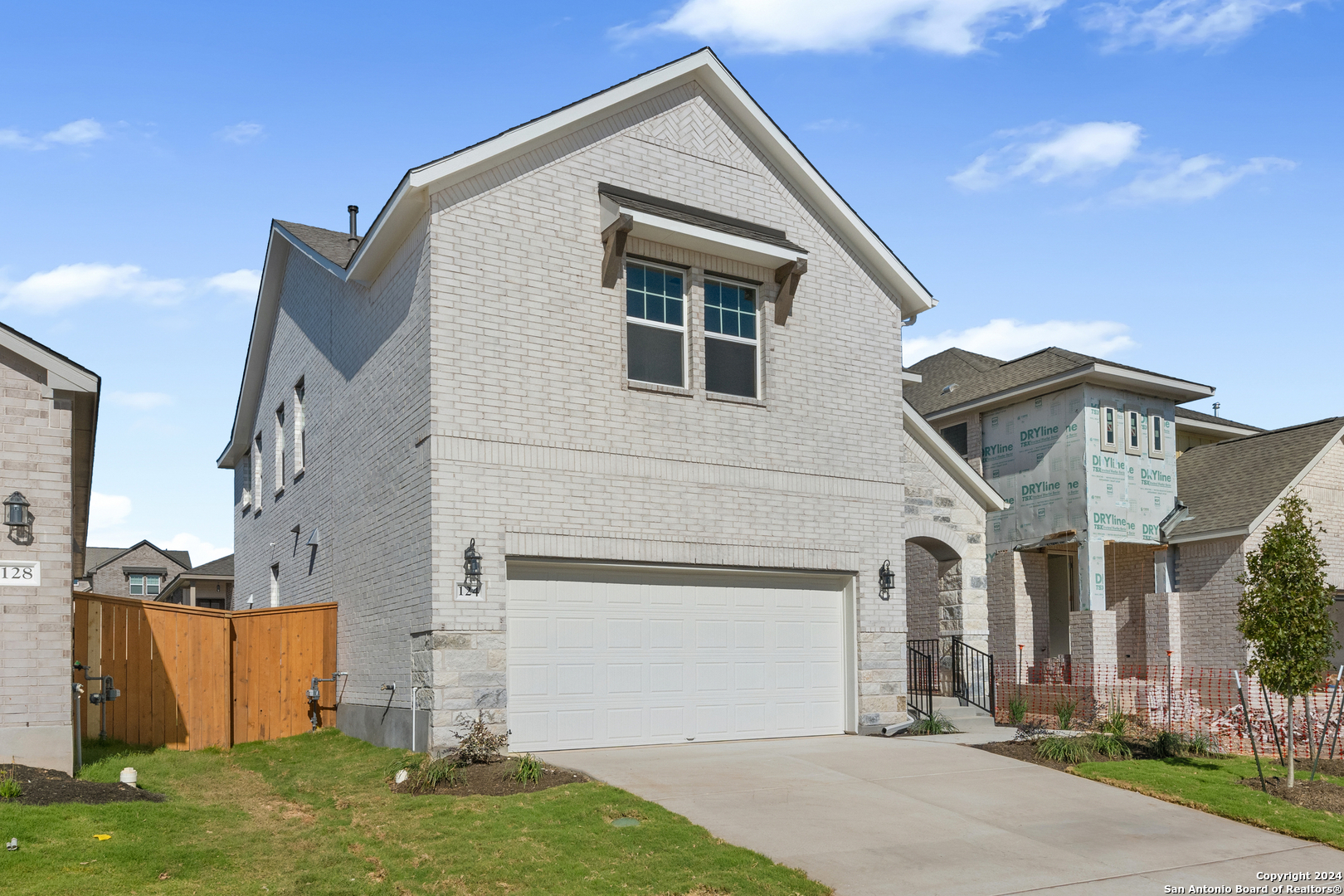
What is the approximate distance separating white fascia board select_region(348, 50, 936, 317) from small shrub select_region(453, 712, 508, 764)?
6.23 metres

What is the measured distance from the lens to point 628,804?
1020cm

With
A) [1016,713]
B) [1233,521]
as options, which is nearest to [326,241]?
[1016,713]

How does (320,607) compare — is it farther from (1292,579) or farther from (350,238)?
(1292,579)

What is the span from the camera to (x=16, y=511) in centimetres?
1162

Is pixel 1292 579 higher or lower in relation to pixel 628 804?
higher

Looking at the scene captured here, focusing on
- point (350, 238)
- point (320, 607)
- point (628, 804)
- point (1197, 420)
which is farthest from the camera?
point (1197, 420)

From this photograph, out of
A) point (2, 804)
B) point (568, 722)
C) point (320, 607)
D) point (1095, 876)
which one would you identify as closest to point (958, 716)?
point (568, 722)

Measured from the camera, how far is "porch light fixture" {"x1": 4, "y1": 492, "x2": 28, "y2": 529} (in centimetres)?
1159

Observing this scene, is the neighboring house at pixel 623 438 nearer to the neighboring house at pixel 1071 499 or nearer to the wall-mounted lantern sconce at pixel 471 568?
the wall-mounted lantern sconce at pixel 471 568

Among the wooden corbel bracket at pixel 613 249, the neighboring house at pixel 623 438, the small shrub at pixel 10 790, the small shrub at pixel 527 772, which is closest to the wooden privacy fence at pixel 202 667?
the neighboring house at pixel 623 438

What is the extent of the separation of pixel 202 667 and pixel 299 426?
231 inches

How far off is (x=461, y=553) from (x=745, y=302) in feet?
18.2

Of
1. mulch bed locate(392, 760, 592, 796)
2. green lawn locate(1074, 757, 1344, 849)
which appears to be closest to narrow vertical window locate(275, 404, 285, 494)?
mulch bed locate(392, 760, 592, 796)

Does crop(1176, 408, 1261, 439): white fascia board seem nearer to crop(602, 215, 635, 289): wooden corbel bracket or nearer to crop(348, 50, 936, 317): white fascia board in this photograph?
crop(348, 50, 936, 317): white fascia board
